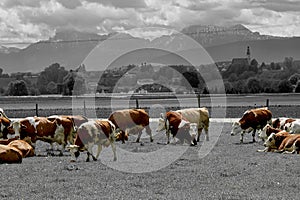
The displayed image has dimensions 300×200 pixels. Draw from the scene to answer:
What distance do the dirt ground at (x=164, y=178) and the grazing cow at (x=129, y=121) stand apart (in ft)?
19.5

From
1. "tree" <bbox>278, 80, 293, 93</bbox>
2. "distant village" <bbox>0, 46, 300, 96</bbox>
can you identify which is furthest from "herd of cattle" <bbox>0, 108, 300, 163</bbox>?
"tree" <bbox>278, 80, 293, 93</bbox>

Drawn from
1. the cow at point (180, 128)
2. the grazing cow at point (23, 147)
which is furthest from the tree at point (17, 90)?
the grazing cow at point (23, 147)

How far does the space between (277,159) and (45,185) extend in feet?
26.1

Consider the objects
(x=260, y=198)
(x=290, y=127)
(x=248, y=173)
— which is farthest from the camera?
(x=290, y=127)

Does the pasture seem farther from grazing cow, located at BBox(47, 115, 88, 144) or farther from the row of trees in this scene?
the row of trees

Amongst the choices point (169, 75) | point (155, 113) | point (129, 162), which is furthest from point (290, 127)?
point (169, 75)

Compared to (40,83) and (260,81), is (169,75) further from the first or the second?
(40,83)

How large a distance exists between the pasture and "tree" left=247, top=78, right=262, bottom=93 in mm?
80088

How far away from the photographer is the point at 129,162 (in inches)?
706

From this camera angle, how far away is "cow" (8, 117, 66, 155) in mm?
21203

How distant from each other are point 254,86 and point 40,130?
86654mm

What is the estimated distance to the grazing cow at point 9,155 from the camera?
17391 mm

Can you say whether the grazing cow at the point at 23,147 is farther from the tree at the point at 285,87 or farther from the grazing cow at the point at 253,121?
the tree at the point at 285,87

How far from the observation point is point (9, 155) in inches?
687
